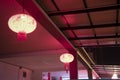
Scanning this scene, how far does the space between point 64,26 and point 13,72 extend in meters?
5.48

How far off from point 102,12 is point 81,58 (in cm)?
346

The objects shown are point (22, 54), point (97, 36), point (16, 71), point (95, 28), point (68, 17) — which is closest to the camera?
point (68, 17)

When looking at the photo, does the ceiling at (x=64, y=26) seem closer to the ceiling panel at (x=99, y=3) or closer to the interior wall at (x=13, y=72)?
the ceiling panel at (x=99, y=3)

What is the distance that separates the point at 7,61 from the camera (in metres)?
8.68

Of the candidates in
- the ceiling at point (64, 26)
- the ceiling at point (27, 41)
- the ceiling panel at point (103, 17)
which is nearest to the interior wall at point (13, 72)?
the ceiling at point (27, 41)

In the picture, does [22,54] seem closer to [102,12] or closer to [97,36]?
[97,36]

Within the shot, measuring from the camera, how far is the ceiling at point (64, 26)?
3744mm

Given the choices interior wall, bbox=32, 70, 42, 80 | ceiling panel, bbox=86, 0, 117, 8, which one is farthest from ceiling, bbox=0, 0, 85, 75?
interior wall, bbox=32, 70, 42, 80

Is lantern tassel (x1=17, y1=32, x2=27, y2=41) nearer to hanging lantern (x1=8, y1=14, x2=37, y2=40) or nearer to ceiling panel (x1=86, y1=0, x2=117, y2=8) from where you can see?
hanging lantern (x1=8, y1=14, x2=37, y2=40)

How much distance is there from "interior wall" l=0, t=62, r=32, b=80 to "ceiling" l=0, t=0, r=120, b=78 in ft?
5.11

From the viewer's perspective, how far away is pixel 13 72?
30.7 ft

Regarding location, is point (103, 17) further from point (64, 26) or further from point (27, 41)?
point (27, 41)

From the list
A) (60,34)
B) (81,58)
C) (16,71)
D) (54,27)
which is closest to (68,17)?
(54,27)

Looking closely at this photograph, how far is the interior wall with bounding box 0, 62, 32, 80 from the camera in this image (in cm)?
851
